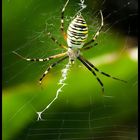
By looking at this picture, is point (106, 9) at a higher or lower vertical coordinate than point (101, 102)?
higher

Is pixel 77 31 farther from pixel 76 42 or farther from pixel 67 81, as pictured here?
pixel 67 81

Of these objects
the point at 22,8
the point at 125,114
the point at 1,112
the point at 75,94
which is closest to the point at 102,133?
the point at 125,114

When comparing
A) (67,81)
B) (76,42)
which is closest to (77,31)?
(76,42)

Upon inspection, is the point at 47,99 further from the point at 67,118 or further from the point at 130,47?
the point at 130,47

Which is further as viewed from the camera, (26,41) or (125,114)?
(125,114)
